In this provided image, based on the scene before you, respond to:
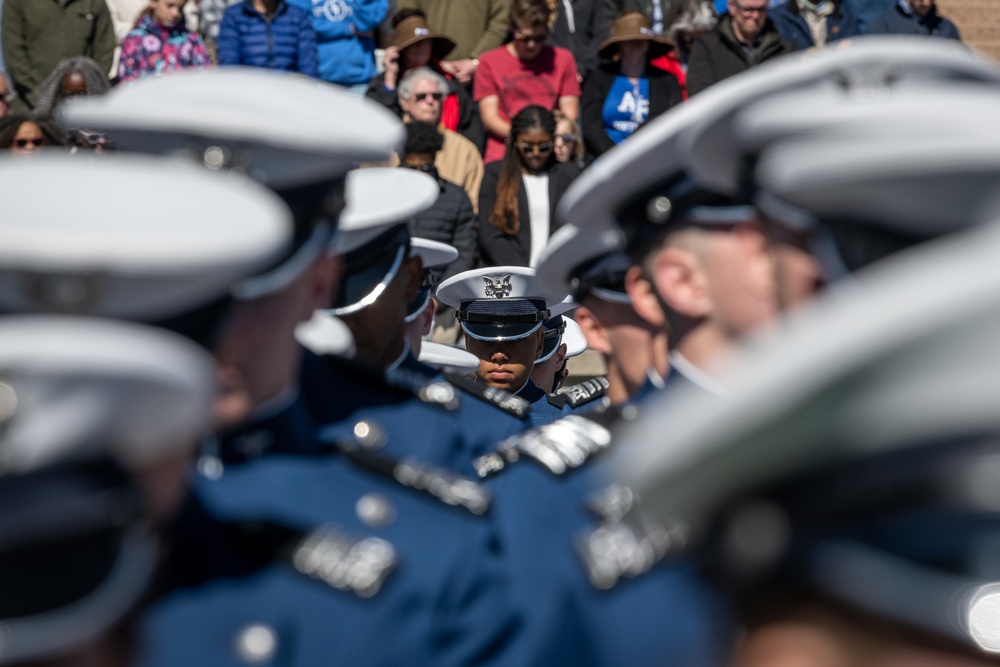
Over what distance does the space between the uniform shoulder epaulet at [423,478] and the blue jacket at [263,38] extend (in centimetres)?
666

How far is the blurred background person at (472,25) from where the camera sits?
9852mm

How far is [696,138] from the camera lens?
8.08 feet

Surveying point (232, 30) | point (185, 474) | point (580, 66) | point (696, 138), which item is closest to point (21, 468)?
point (185, 474)

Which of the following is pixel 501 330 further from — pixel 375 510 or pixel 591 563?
pixel 591 563

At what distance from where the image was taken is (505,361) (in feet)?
18.6

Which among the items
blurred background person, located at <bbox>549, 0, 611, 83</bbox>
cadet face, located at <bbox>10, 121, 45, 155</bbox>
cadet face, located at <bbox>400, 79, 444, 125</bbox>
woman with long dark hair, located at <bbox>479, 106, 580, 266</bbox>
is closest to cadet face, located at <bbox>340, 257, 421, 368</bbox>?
cadet face, located at <bbox>10, 121, 45, 155</bbox>

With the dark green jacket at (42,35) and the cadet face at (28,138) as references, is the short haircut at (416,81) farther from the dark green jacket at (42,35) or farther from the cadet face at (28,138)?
the cadet face at (28,138)

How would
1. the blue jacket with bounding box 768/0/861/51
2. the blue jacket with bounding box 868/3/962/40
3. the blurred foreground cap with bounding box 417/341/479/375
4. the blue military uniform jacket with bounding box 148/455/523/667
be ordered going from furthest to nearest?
the blue jacket with bounding box 868/3/962/40 < the blue jacket with bounding box 768/0/861/51 < the blurred foreground cap with bounding box 417/341/479/375 < the blue military uniform jacket with bounding box 148/455/523/667

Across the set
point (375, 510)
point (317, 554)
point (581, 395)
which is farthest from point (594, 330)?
point (581, 395)

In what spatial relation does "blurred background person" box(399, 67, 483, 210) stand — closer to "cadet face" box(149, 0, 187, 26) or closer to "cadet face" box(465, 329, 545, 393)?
"cadet face" box(149, 0, 187, 26)

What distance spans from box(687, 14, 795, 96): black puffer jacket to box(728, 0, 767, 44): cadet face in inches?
2.0

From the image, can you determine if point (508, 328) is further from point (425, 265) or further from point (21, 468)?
point (21, 468)

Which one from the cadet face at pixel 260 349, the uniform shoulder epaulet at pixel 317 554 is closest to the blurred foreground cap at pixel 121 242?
the cadet face at pixel 260 349

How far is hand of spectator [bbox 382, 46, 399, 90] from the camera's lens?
9.27 m
